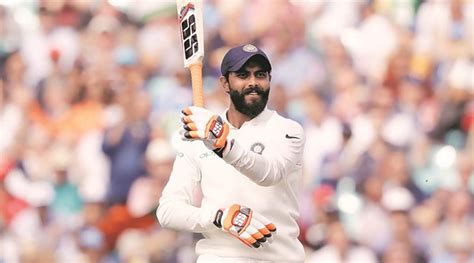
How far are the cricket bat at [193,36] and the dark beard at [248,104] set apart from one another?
0.57 feet

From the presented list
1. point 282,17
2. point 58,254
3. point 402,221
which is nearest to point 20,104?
point 58,254

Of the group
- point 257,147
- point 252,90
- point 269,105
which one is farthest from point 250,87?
point 269,105

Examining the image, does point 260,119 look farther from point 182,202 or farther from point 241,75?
point 182,202

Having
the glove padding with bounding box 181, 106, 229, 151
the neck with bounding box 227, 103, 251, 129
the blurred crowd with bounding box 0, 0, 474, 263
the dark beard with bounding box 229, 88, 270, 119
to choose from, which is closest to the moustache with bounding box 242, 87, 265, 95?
the dark beard with bounding box 229, 88, 270, 119

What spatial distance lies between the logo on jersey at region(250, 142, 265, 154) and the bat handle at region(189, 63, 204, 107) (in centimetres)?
27

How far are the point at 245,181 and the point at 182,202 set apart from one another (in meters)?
0.30

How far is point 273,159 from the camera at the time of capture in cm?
419

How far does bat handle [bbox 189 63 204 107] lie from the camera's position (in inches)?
174

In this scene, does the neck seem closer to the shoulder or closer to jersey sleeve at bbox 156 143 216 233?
the shoulder

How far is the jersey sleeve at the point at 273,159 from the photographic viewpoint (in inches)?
159

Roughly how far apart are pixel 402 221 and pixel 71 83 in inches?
110

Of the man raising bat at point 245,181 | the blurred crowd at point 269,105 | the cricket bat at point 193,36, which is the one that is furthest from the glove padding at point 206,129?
the blurred crowd at point 269,105

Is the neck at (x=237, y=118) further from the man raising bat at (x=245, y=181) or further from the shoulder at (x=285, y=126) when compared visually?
the shoulder at (x=285, y=126)

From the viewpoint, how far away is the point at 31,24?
855cm
